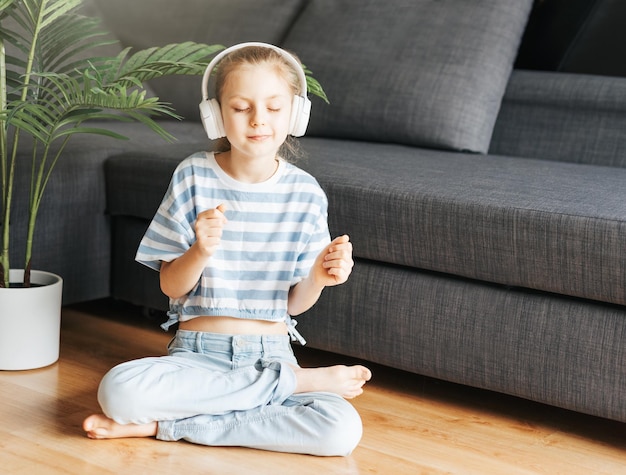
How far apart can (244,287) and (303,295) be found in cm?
10

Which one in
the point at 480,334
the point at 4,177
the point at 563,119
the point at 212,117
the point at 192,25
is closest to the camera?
the point at 212,117

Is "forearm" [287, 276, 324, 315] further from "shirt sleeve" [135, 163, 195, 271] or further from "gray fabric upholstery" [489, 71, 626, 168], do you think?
"gray fabric upholstery" [489, 71, 626, 168]

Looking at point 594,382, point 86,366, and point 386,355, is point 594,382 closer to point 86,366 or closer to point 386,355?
point 386,355

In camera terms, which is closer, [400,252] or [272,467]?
[272,467]

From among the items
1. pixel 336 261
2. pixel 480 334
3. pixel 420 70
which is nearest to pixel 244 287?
pixel 336 261

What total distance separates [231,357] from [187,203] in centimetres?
28

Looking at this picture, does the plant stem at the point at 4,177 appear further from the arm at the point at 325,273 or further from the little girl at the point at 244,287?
the arm at the point at 325,273

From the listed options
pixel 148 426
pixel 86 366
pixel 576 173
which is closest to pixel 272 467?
pixel 148 426

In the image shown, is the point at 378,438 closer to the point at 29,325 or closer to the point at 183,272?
the point at 183,272

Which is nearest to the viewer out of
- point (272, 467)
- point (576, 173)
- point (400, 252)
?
point (272, 467)

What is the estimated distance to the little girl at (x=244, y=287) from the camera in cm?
140

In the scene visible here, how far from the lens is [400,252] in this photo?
1.62m

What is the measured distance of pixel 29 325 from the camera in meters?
1.70

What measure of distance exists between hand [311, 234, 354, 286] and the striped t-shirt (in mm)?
108
